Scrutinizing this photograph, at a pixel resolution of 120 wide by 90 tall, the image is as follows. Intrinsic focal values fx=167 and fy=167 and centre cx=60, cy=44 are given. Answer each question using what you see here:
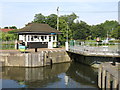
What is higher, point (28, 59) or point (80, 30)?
point (80, 30)

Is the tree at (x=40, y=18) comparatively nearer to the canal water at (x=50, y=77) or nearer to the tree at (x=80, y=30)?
the tree at (x=80, y=30)

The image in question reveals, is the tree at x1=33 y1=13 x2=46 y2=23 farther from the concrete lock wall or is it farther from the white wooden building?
the concrete lock wall

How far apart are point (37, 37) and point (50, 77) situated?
37.9ft

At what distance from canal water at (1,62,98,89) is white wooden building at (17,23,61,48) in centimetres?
725

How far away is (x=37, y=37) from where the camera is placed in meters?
29.1

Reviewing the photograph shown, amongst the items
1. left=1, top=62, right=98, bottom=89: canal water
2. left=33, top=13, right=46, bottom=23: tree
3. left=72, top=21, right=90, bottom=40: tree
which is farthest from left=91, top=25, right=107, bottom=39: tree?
left=1, top=62, right=98, bottom=89: canal water

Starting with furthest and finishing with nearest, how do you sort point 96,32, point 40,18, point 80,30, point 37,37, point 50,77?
1. point 96,32
2. point 80,30
3. point 40,18
4. point 37,37
5. point 50,77

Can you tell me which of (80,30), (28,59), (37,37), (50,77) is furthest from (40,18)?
(50,77)

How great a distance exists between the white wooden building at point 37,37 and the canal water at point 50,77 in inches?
286

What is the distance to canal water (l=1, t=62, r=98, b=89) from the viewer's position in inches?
635

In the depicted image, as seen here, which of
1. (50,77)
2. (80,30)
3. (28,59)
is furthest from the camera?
(80,30)

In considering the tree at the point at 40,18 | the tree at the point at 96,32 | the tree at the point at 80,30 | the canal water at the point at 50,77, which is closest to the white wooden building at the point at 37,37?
the canal water at the point at 50,77

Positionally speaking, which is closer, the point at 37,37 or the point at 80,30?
the point at 37,37

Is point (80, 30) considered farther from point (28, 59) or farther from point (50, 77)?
point (50, 77)
